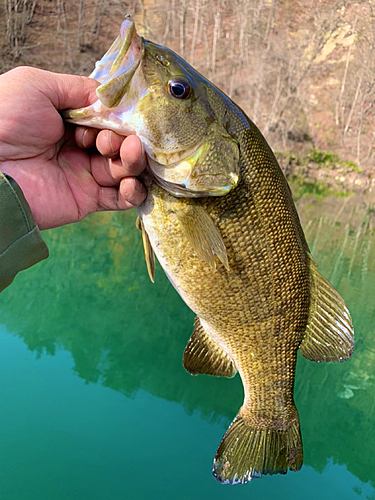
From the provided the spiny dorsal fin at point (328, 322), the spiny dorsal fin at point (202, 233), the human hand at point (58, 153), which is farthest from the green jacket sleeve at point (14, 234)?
the spiny dorsal fin at point (328, 322)

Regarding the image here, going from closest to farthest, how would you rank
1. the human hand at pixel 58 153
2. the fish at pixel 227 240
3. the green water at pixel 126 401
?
the fish at pixel 227 240 → the human hand at pixel 58 153 → the green water at pixel 126 401

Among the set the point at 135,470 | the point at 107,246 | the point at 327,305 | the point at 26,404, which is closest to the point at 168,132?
the point at 327,305

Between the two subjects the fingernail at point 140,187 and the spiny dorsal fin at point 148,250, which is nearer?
the fingernail at point 140,187

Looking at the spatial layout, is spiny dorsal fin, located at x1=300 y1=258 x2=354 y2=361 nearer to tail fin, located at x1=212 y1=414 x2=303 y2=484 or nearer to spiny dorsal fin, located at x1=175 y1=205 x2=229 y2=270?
tail fin, located at x1=212 y1=414 x2=303 y2=484

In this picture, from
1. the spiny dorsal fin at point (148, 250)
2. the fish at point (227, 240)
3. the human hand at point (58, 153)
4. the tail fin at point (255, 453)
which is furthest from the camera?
the tail fin at point (255, 453)

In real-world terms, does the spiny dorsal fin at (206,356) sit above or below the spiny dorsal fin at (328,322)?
below

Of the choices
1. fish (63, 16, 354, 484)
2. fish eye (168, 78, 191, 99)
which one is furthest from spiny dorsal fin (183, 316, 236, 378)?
fish eye (168, 78, 191, 99)

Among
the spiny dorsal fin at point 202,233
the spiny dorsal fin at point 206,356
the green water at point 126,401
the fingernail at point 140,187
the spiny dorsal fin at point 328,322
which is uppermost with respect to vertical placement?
the fingernail at point 140,187

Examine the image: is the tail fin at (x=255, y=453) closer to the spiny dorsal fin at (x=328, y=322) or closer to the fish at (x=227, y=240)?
the fish at (x=227, y=240)
